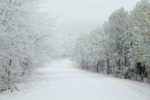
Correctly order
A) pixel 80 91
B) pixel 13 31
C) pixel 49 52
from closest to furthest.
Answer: pixel 13 31 < pixel 80 91 < pixel 49 52

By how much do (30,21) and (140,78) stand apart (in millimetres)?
20271

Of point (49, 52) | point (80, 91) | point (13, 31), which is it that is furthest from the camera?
point (49, 52)

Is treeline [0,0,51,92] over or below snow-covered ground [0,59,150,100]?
over

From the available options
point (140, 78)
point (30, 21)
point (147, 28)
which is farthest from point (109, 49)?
point (30, 21)

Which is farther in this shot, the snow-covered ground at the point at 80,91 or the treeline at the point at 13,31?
the snow-covered ground at the point at 80,91

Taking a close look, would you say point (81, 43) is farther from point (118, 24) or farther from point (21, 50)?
point (21, 50)

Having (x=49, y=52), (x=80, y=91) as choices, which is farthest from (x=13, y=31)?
(x=49, y=52)

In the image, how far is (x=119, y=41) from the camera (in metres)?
24.3

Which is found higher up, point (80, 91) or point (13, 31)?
point (13, 31)

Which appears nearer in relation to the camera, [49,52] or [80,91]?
[80,91]

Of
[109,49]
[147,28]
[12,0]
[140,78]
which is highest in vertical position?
[12,0]

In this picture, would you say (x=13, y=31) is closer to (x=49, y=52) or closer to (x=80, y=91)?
A: (x=80, y=91)

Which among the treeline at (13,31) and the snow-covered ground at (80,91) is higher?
the treeline at (13,31)

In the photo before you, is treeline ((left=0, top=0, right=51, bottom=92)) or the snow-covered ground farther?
the snow-covered ground
